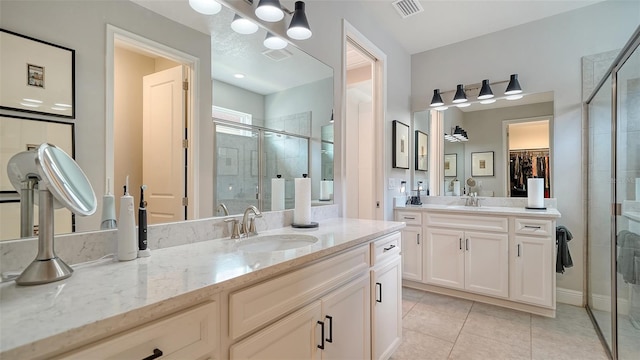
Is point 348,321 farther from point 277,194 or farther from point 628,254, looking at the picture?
point 628,254

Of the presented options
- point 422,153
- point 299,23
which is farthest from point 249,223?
point 422,153

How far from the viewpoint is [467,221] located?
9.28ft

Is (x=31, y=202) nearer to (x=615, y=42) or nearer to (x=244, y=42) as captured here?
(x=244, y=42)

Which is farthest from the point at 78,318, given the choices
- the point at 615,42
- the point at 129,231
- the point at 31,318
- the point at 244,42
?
the point at 615,42

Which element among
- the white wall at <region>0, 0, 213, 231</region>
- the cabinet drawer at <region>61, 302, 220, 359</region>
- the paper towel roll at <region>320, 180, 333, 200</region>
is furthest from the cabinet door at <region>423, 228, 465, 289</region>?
the white wall at <region>0, 0, 213, 231</region>

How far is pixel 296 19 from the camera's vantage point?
5.63 ft

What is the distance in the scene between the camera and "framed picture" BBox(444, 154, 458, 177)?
3416 millimetres

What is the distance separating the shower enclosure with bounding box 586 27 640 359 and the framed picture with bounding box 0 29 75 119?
8.30 ft

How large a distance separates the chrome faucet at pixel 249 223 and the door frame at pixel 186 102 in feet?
0.78

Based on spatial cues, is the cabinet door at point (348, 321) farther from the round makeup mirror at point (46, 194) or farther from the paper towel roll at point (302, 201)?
the round makeup mirror at point (46, 194)

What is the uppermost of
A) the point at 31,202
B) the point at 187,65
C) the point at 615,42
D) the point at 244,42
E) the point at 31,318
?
the point at 615,42

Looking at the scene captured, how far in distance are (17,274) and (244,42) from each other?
139 cm

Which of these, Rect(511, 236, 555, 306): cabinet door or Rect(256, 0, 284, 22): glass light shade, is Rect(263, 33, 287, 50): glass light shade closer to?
Rect(256, 0, 284, 22): glass light shade

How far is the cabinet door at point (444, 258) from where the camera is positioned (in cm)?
286
